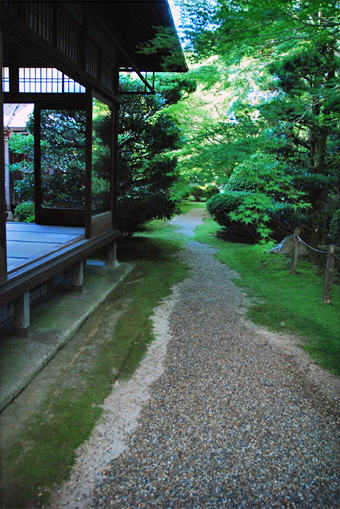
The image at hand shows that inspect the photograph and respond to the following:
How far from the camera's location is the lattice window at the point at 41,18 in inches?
154

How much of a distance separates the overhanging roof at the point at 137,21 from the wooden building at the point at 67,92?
0.02 metres

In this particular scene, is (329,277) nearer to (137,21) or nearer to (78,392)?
(78,392)

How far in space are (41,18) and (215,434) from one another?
454cm

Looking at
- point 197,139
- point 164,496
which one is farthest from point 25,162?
point 164,496

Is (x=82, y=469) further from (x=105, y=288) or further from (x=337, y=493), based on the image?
(x=105, y=288)

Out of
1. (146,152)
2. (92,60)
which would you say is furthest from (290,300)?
(92,60)

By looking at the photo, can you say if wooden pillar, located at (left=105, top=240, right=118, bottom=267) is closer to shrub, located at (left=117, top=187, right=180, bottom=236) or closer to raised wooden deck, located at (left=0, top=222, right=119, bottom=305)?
raised wooden deck, located at (left=0, top=222, right=119, bottom=305)

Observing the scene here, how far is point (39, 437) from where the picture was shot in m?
3.22

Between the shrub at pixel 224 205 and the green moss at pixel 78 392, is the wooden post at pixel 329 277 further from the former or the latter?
the shrub at pixel 224 205

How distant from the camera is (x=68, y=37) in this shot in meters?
5.14

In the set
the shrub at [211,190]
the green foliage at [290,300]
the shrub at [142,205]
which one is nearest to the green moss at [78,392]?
the green foliage at [290,300]

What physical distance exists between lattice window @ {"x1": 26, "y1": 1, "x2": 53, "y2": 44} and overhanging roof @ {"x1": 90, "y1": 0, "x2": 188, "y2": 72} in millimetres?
1132

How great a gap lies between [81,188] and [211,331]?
4987 mm

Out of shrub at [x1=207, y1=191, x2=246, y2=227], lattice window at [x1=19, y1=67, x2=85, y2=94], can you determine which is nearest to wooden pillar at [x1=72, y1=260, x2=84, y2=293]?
lattice window at [x1=19, y1=67, x2=85, y2=94]
